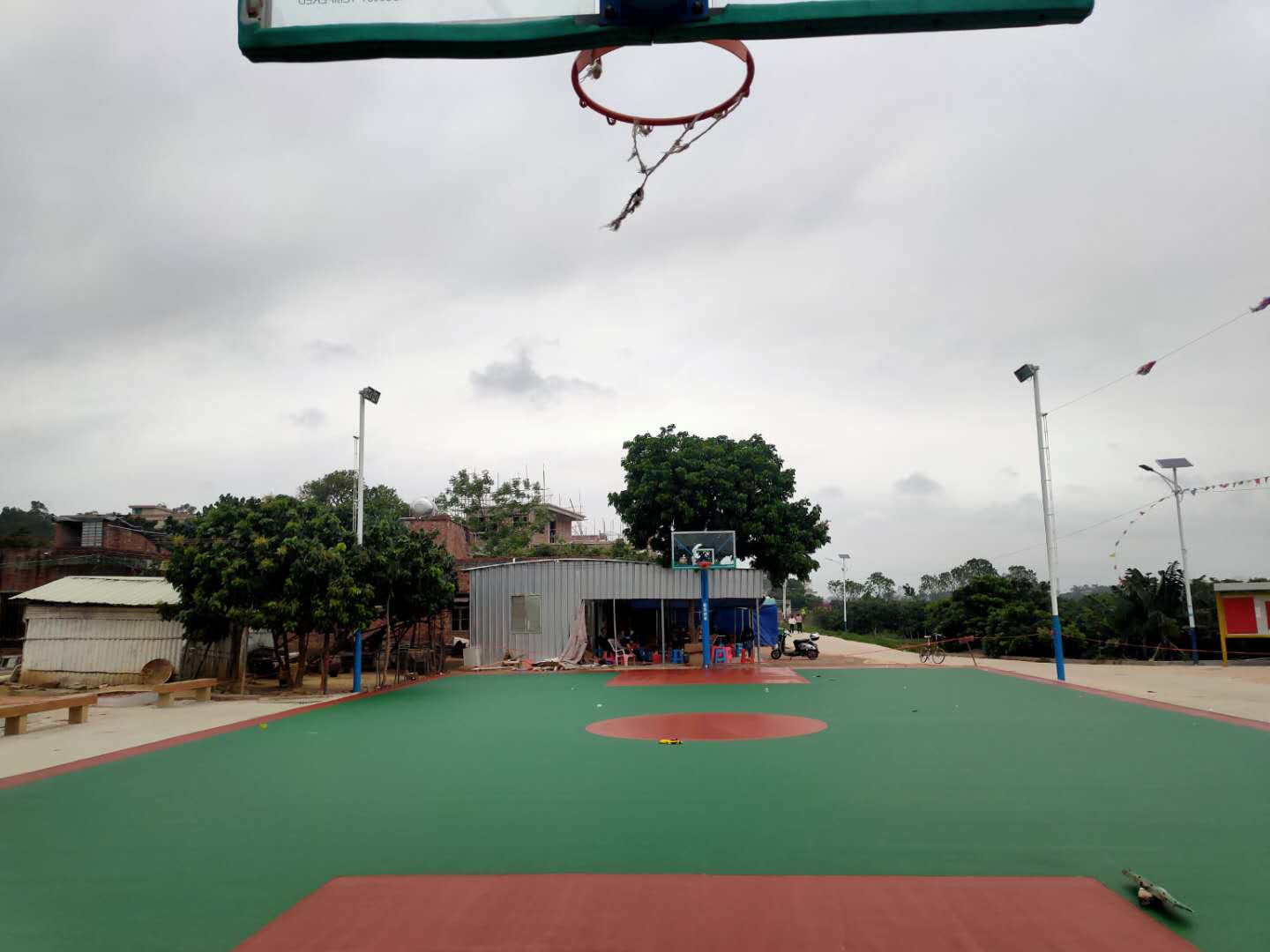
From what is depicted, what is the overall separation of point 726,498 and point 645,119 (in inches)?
885

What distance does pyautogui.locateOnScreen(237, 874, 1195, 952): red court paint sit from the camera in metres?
4.36

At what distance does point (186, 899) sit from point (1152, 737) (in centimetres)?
1126

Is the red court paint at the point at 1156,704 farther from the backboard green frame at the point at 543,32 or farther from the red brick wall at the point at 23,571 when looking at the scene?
the red brick wall at the point at 23,571

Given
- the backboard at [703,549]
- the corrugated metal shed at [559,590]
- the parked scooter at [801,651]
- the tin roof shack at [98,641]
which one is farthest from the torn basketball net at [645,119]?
the parked scooter at [801,651]

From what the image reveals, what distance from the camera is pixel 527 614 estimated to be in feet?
83.8

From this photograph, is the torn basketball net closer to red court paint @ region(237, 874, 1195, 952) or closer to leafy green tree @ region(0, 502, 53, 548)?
red court paint @ region(237, 874, 1195, 952)

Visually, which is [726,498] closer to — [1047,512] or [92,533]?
[1047,512]

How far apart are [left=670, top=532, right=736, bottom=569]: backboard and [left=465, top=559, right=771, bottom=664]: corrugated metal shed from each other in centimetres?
145

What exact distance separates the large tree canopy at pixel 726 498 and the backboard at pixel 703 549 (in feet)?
10.3

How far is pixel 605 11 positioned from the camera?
3.71 metres

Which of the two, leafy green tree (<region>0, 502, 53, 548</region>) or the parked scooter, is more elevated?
leafy green tree (<region>0, 502, 53, 548</region>)

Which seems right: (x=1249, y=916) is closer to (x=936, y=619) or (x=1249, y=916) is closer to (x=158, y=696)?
(x=158, y=696)

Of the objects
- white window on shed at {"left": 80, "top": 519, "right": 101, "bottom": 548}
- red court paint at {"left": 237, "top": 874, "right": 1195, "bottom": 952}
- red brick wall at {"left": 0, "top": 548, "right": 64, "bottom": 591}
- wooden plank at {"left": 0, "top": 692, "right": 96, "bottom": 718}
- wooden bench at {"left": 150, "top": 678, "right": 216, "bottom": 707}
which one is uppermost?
white window on shed at {"left": 80, "top": 519, "right": 101, "bottom": 548}

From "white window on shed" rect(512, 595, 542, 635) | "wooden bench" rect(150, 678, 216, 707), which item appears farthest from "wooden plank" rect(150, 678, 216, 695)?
"white window on shed" rect(512, 595, 542, 635)
